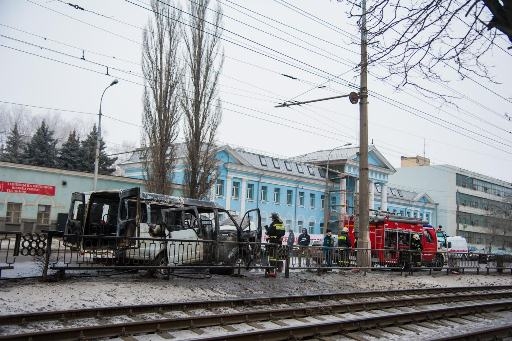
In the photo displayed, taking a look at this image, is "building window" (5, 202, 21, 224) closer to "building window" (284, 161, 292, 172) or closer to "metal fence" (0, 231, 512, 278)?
"metal fence" (0, 231, 512, 278)

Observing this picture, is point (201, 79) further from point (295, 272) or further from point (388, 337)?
point (388, 337)

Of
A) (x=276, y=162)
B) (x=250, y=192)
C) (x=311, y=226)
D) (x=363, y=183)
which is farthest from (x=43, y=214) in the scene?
(x=311, y=226)

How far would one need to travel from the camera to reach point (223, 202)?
46.8 meters

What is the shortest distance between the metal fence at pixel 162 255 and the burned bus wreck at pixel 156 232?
25mm

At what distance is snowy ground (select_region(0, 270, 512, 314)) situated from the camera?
31.2 ft

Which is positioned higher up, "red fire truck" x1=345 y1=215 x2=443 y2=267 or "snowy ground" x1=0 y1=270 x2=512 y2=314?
"red fire truck" x1=345 y1=215 x2=443 y2=267

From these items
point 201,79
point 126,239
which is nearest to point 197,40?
point 201,79

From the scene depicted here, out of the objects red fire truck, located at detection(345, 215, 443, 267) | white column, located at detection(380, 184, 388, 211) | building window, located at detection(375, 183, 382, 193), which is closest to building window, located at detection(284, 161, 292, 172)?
building window, located at detection(375, 183, 382, 193)

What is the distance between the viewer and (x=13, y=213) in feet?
107

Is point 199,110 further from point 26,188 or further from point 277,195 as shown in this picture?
point 277,195

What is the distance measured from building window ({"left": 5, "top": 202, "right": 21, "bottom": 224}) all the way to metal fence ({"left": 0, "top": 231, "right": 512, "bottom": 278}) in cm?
2049

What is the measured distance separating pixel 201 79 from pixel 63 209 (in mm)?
15371

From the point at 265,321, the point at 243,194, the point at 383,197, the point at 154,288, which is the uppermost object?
the point at 383,197

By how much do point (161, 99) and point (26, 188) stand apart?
13.4m
